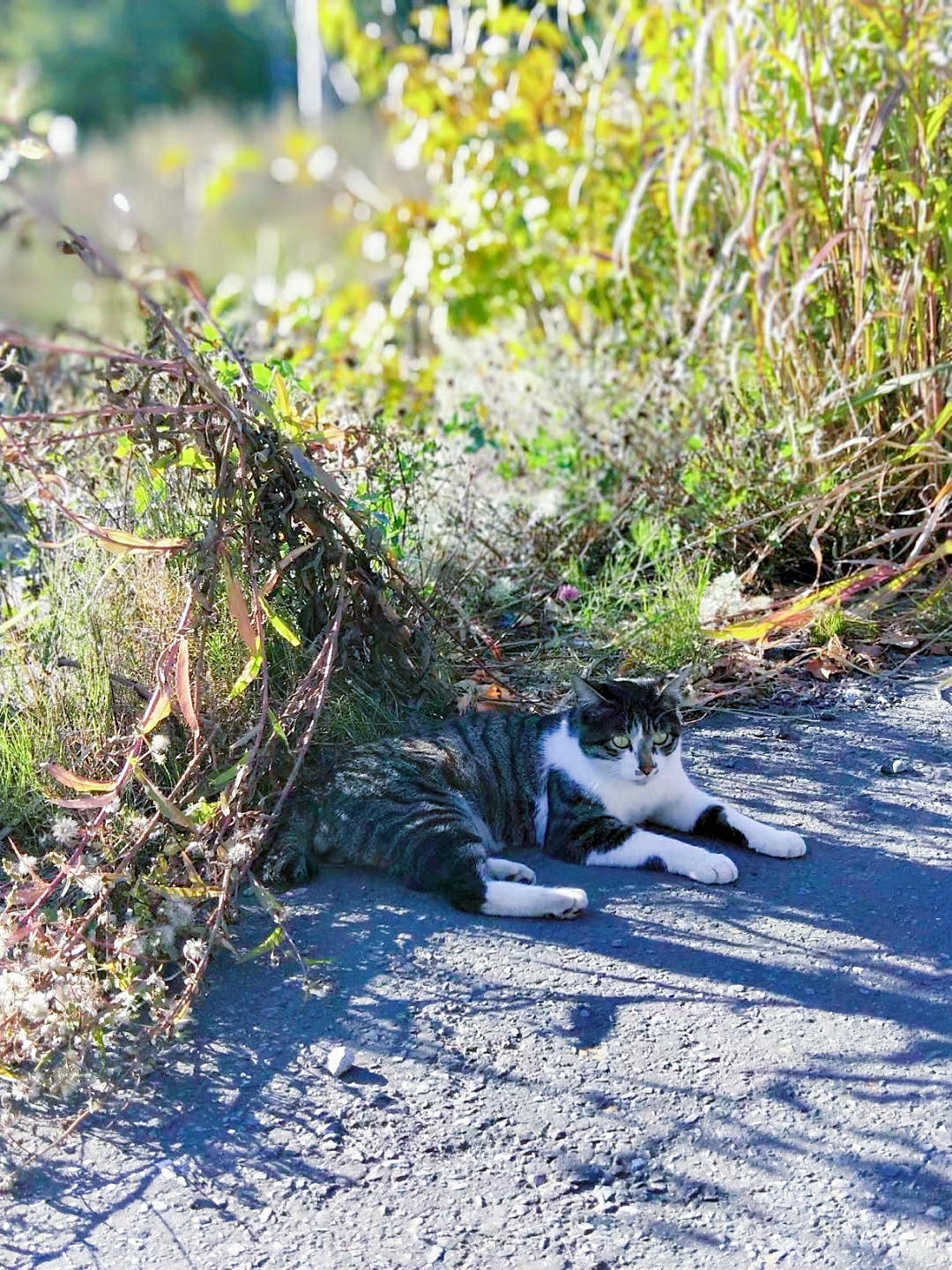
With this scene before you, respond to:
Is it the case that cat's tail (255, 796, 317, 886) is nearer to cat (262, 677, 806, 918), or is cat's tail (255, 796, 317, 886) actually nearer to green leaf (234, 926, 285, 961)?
cat (262, 677, 806, 918)

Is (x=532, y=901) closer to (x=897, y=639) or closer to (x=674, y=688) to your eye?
(x=674, y=688)

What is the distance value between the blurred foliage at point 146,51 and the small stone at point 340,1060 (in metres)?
13.5

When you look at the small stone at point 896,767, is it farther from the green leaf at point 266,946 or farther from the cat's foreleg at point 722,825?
the green leaf at point 266,946

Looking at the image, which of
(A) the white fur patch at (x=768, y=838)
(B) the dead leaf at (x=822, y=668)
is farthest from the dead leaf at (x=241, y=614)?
(B) the dead leaf at (x=822, y=668)

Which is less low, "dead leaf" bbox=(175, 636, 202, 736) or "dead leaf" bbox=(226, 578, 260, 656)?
"dead leaf" bbox=(226, 578, 260, 656)

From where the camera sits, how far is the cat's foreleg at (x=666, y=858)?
3.15 m

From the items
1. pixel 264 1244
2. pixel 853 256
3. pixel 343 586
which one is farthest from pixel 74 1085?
pixel 853 256

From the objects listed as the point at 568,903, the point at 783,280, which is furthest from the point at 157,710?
the point at 783,280

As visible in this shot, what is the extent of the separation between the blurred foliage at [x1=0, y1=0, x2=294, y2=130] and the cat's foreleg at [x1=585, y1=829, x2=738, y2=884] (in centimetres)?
1295

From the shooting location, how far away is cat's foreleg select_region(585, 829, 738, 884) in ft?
10.3

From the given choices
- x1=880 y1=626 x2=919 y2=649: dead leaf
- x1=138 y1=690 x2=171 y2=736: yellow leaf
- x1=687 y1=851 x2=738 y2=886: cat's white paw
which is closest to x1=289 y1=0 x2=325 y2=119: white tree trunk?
x1=880 y1=626 x2=919 y2=649: dead leaf

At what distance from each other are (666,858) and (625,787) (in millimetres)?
300

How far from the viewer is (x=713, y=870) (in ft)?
10.3

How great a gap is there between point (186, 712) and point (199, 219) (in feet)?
23.1
